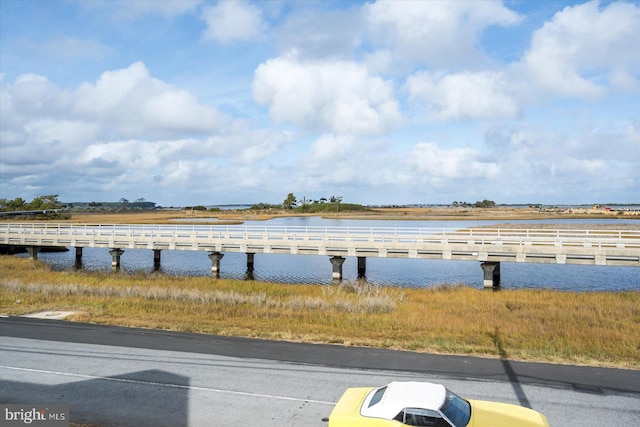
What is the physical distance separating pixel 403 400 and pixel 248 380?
6.45 metres

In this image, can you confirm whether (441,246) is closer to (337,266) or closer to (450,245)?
(450,245)

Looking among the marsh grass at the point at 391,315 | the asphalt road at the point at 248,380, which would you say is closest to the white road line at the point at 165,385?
the asphalt road at the point at 248,380

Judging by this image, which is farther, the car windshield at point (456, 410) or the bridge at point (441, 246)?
the bridge at point (441, 246)

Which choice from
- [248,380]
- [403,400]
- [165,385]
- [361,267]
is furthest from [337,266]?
[403,400]

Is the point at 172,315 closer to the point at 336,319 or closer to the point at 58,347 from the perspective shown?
the point at 58,347

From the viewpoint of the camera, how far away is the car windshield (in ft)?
26.0

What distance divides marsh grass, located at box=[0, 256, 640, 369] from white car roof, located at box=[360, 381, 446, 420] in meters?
8.22

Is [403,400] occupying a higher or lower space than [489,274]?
higher

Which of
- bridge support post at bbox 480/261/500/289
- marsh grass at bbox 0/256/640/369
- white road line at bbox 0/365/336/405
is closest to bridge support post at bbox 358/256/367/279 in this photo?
marsh grass at bbox 0/256/640/369

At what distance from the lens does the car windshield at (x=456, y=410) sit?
7.91m

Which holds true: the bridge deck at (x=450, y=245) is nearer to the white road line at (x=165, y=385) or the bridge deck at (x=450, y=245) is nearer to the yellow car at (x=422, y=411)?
the white road line at (x=165, y=385)

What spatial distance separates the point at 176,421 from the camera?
10648 millimetres

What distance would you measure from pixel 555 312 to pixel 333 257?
1860cm

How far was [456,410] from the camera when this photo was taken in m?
Answer: 8.18
